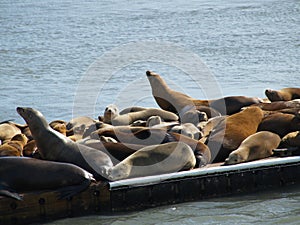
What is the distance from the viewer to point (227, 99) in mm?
8367

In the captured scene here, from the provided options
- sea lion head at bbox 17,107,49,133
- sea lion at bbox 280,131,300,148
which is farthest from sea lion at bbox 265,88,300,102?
sea lion head at bbox 17,107,49,133

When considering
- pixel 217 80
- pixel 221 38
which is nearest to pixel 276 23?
pixel 221 38

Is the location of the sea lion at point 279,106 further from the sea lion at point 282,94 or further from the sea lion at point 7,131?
the sea lion at point 7,131

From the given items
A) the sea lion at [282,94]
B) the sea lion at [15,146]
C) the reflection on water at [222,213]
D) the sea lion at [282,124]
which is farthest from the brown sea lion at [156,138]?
the sea lion at [282,94]

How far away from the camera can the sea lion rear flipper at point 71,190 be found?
5.68 metres

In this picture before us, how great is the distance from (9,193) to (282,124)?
112 inches

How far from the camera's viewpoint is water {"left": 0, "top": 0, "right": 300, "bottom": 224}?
6098 mm

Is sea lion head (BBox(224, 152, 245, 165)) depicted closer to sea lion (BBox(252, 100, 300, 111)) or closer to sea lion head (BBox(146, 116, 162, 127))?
sea lion head (BBox(146, 116, 162, 127))

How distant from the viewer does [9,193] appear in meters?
5.55

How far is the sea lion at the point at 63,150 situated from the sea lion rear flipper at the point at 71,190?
21 cm

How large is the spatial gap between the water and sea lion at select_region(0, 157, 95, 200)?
0.29 m

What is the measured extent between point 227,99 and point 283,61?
25.9ft

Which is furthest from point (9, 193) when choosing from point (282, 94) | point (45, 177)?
point (282, 94)

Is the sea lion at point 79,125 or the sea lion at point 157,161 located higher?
the sea lion at point 79,125
